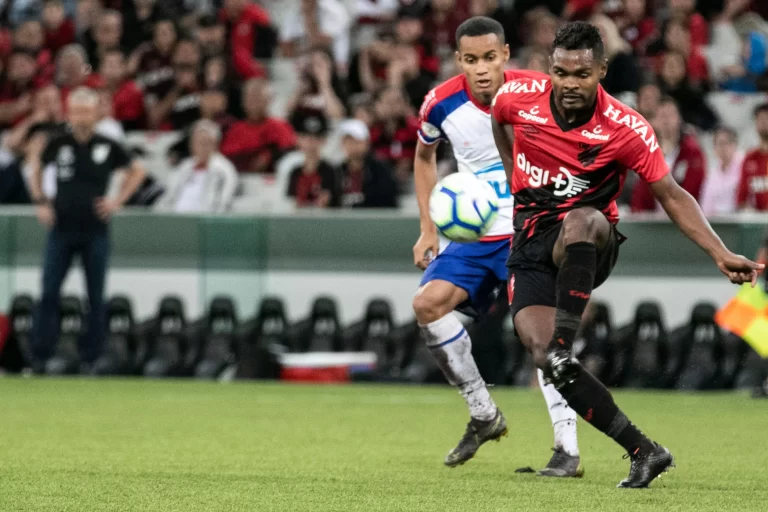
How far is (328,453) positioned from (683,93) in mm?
8306

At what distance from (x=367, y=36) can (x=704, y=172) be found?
6.29 meters

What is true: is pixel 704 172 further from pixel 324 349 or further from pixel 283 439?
pixel 283 439

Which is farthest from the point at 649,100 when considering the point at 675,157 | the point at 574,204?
the point at 574,204

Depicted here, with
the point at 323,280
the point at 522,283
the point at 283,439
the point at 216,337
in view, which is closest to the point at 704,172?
the point at 323,280

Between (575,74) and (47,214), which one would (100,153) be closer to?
(47,214)

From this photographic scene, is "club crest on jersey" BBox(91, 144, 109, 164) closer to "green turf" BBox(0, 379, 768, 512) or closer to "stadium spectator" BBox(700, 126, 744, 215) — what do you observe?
"green turf" BBox(0, 379, 768, 512)

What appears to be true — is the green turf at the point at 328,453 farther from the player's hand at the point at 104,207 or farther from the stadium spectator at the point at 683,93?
the stadium spectator at the point at 683,93

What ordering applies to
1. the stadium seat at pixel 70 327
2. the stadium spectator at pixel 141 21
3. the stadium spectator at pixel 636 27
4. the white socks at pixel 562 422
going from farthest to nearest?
the stadium spectator at pixel 141 21 → the stadium spectator at pixel 636 27 → the stadium seat at pixel 70 327 → the white socks at pixel 562 422

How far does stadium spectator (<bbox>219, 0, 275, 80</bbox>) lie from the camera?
1838 cm

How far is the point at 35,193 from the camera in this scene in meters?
14.6

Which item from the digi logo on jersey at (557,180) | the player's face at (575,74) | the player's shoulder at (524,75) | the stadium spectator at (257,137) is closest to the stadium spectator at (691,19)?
the stadium spectator at (257,137)

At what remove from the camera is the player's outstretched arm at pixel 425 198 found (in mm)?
7801

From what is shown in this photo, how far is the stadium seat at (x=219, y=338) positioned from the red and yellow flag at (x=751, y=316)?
4900 mm

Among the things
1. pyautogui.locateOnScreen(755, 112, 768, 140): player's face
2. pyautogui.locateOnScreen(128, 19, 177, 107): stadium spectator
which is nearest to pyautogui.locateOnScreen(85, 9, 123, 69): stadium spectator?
pyautogui.locateOnScreen(128, 19, 177, 107): stadium spectator
